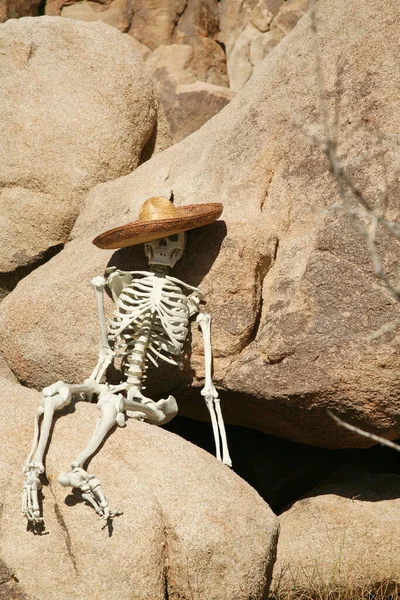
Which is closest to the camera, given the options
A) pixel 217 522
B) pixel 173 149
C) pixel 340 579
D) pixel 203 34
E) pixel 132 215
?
pixel 217 522

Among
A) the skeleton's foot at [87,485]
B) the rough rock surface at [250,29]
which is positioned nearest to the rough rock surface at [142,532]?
the skeleton's foot at [87,485]

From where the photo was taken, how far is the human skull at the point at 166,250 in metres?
5.40

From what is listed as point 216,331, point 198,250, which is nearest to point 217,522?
point 216,331

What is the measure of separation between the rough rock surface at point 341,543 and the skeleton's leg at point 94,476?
127cm

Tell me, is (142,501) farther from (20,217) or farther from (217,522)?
(20,217)

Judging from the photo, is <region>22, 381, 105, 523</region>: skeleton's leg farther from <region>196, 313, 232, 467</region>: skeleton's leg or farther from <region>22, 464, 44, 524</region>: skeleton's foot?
<region>196, 313, 232, 467</region>: skeleton's leg

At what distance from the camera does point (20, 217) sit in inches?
260

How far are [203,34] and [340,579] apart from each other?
7.12 m

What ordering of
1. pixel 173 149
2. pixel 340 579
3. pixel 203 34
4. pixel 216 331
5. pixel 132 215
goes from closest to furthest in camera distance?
1. pixel 340 579
2. pixel 216 331
3. pixel 132 215
4. pixel 173 149
5. pixel 203 34

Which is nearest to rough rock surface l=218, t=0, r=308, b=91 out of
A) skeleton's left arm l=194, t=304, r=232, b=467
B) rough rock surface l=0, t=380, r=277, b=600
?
skeleton's left arm l=194, t=304, r=232, b=467

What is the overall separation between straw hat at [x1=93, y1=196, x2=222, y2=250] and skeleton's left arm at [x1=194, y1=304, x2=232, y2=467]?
1.81ft

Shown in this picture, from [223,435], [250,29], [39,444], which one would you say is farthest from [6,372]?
[250,29]

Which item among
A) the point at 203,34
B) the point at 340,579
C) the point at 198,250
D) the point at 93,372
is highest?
the point at 203,34

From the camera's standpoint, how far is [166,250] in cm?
539
